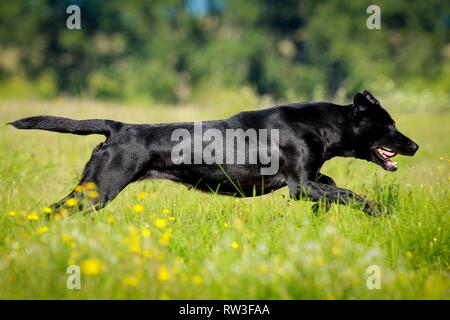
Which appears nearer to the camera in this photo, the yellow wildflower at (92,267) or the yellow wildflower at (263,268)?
the yellow wildflower at (92,267)

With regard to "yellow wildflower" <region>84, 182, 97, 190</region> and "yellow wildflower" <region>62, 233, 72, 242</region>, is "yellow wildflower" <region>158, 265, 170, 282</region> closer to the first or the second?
"yellow wildflower" <region>62, 233, 72, 242</region>

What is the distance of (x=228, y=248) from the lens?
13.1 feet

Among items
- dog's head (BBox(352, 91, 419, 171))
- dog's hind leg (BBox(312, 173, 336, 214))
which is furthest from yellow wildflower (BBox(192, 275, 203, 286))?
dog's head (BBox(352, 91, 419, 171))

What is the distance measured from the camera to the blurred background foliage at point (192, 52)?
121 feet

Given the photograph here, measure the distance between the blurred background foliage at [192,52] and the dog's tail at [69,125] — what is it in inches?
1257

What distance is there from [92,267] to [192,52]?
36.5 meters

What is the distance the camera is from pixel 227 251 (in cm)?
391

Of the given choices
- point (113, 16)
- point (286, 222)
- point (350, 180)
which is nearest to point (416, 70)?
point (113, 16)

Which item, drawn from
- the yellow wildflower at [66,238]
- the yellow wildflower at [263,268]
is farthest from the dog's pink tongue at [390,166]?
the yellow wildflower at [66,238]

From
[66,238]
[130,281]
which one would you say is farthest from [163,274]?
[66,238]

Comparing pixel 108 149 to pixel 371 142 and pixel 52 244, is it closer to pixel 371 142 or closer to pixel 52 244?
pixel 52 244

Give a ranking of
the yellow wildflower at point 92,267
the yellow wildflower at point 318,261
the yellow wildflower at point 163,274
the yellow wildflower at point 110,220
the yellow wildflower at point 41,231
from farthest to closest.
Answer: the yellow wildflower at point 110,220 < the yellow wildflower at point 41,231 < the yellow wildflower at point 318,261 < the yellow wildflower at point 163,274 < the yellow wildflower at point 92,267

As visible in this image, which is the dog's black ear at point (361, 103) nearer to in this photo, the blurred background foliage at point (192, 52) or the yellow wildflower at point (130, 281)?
the yellow wildflower at point (130, 281)

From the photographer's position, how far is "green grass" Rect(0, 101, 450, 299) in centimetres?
343
